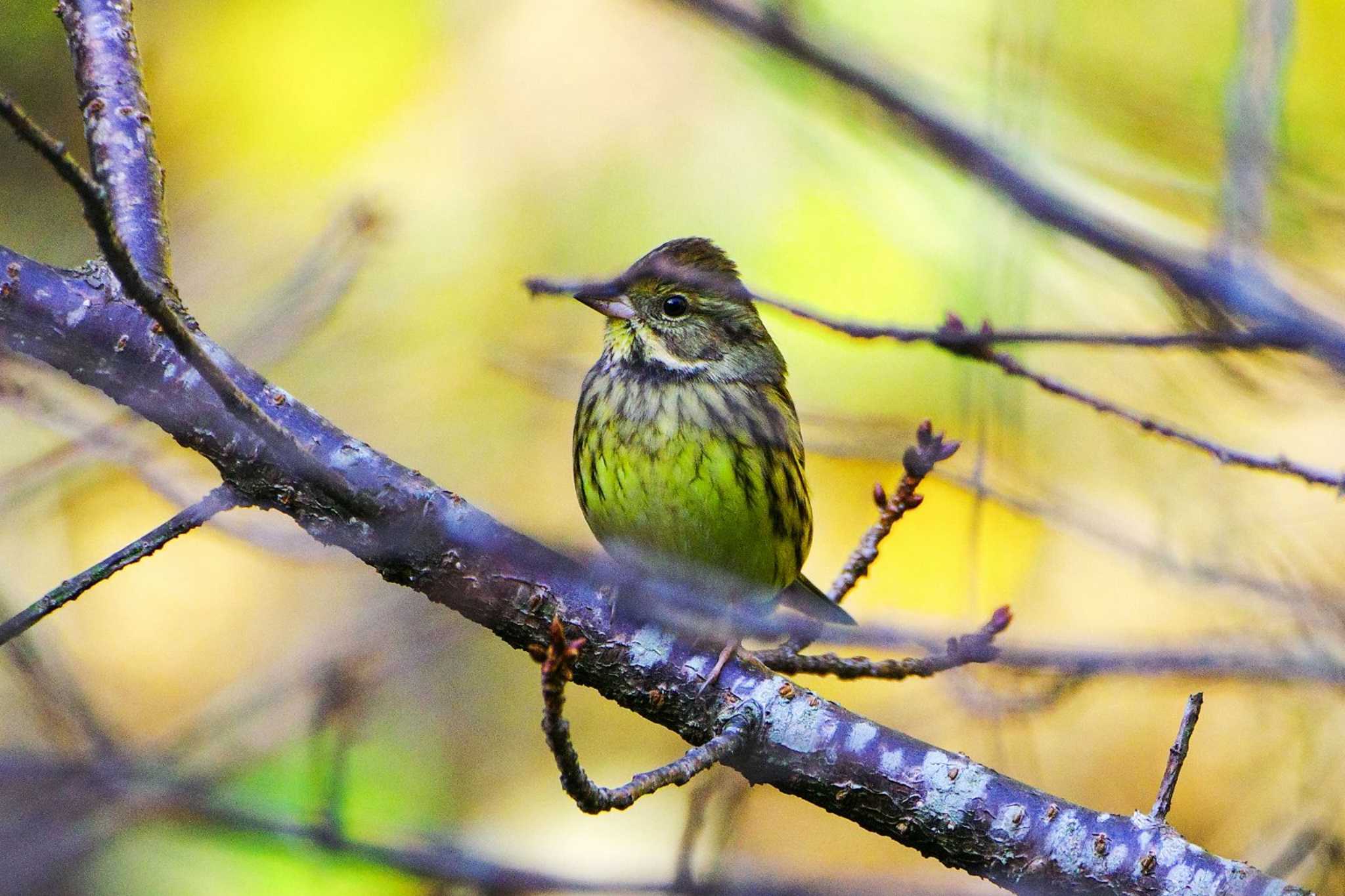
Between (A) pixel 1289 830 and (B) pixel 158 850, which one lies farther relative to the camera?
(B) pixel 158 850

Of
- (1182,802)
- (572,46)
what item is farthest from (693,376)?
(572,46)

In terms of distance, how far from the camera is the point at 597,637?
110 inches

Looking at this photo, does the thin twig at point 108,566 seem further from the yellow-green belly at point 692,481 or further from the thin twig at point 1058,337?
the yellow-green belly at point 692,481

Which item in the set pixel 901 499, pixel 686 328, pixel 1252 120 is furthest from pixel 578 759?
pixel 686 328

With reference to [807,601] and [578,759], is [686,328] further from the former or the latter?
[578,759]

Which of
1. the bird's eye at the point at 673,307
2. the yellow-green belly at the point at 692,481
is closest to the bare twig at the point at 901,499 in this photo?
the yellow-green belly at the point at 692,481

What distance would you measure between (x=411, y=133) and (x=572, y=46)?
1058 mm

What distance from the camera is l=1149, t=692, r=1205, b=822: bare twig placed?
248 centimetres

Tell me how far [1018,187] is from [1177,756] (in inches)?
52.0

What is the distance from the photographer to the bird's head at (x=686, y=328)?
4051 mm

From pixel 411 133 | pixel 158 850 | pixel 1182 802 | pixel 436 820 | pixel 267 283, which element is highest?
pixel 411 133

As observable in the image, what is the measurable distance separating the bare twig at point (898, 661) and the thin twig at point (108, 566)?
1254mm

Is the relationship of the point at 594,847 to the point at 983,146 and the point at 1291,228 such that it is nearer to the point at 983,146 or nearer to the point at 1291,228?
the point at 1291,228

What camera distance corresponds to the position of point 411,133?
771 cm
